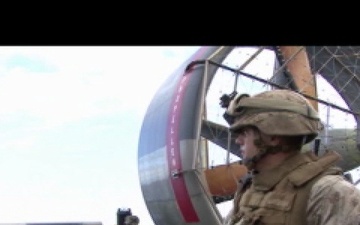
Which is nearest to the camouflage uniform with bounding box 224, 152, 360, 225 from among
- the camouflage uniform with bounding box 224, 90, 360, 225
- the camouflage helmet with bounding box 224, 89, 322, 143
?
the camouflage uniform with bounding box 224, 90, 360, 225

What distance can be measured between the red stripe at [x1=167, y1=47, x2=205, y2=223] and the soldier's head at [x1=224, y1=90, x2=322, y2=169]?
441 inches

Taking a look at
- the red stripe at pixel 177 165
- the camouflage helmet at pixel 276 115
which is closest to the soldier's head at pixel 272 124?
the camouflage helmet at pixel 276 115

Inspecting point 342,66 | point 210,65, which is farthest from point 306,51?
point 210,65

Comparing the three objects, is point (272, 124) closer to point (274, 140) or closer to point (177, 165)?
point (274, 140)

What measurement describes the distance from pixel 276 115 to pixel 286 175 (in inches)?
8.9

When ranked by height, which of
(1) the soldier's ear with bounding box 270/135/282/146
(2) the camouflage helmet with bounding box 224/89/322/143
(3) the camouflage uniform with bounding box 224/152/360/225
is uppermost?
(2) the camouflage helmet with bounding box 224/89/322/143

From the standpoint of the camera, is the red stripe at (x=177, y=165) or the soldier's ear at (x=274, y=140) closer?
the soldier's ear at (x=274, y=140)

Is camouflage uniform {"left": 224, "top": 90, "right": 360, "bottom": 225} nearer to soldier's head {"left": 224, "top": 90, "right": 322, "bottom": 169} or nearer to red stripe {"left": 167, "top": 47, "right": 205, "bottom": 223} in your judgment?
soldier's head {"left": 224, "top": 90, "right": 322, "bottom": 169}

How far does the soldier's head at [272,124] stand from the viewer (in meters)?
3.16

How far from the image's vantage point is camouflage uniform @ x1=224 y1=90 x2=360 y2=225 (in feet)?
9.80

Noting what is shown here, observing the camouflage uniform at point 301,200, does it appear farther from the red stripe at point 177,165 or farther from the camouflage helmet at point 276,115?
the red stripe at point 177,165
